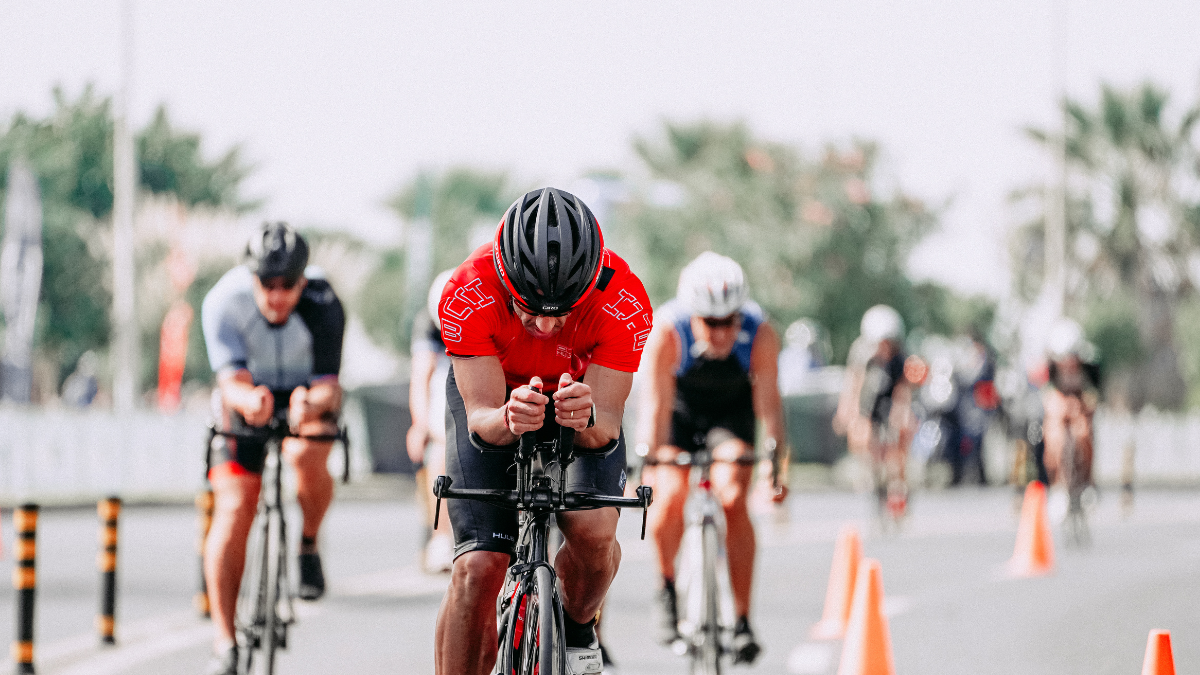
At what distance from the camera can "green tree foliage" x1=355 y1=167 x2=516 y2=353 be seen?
89.3 m

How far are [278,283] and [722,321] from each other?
200cm

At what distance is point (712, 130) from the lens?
5416cm

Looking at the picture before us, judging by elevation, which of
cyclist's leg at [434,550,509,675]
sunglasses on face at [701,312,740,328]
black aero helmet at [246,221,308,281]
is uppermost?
black aero helmet at [246,221,308,281]

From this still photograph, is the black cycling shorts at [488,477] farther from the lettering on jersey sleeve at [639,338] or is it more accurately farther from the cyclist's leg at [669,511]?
the cyclist's leg at [669,511]

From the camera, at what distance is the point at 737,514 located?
7688 mm

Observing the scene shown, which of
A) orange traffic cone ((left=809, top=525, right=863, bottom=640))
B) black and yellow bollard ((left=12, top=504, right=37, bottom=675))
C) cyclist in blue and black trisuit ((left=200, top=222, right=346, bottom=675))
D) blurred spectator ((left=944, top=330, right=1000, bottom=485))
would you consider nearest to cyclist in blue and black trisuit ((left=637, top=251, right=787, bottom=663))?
orange traffic cone ((left=809, top=525, right=863, bottom=640))

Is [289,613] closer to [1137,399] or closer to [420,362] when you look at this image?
[420,362]

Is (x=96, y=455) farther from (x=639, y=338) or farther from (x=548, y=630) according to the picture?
(x=548, y=630)

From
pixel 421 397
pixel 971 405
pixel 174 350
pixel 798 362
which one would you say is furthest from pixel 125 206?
pixel 421 397

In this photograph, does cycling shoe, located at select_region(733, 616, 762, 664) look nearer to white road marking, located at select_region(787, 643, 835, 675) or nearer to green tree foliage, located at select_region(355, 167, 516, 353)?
white road marking, located at select_region(787, 643, 835, 675)

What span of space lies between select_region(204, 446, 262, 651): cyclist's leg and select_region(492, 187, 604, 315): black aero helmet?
99.2 inches

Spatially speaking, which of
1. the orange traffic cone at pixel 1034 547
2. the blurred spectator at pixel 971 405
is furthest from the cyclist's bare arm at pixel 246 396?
the blurred spectator at pixel 971 405

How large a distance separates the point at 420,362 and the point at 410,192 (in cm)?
9125

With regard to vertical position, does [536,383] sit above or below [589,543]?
above
